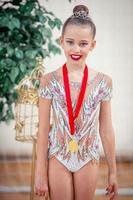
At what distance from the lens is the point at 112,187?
7.21 feet

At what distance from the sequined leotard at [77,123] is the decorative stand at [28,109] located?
0.52 ft

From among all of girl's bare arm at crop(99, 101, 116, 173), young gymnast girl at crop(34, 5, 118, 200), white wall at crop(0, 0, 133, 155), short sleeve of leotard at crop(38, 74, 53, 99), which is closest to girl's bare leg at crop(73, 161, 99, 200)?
young gymnast girl at crop(34, 5, 118, 200)

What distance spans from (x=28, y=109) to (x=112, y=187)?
62 centimetres

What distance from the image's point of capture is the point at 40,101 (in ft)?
7.00

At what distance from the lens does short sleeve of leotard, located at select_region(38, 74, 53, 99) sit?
211 cm

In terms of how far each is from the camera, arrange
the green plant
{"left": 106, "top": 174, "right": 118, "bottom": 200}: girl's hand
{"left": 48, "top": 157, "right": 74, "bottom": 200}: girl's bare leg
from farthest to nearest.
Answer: the green plant < {"left": 106, "top": 174, "right": 118, "bottom": 200}: girl's hand < {"left": 48, "top": 157, "right": 74, "bottom": 200}: girl's bare leg

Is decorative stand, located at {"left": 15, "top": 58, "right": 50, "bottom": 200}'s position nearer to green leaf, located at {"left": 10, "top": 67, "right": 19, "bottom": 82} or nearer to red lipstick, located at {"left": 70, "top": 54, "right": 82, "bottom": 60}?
green leaf, located at {"left": 10, "top": 67, "right": 19, "bottom": 82}

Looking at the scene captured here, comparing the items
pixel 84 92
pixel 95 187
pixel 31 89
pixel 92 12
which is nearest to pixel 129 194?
pixel 95 187

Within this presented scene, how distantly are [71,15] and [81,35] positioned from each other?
0.17 m

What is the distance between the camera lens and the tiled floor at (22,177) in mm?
2260

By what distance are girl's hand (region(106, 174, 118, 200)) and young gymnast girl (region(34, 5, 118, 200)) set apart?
0.37 ft

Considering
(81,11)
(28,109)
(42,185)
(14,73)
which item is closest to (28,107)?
(28,109)

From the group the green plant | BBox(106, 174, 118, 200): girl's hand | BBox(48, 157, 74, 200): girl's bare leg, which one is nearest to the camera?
BBox(48, 157, 74, 200): girl's bare leg

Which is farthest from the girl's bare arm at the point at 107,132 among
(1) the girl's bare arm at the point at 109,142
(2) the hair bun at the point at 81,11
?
(2) the hair bun at the point at 81,11
